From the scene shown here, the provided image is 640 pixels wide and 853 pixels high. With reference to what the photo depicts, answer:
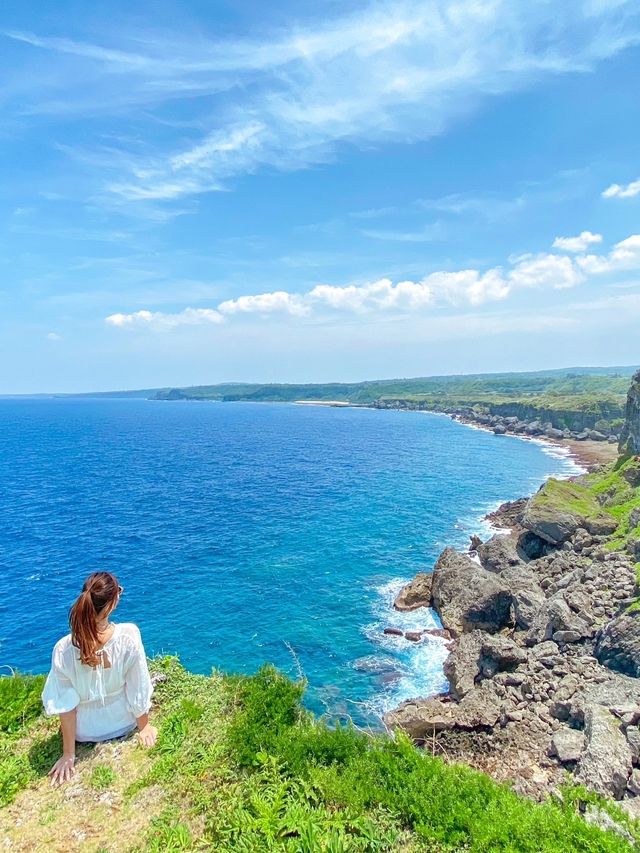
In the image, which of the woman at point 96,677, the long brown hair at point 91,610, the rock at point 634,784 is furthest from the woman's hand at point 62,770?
the rock at point 634,784

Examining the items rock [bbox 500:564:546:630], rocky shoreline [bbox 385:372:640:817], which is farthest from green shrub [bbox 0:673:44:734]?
rock [bbox 500:564:546:630]

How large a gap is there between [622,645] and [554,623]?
4.47m

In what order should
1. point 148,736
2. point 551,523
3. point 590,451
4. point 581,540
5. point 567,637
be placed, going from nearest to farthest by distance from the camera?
point 148,736 → point 567,637 → point 581,540 → point 551,523 → point 590,451

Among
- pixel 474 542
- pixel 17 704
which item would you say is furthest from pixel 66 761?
pixel 474 542

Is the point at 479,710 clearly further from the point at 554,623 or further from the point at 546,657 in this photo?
the point at 554,623

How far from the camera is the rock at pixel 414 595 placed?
1433 inches

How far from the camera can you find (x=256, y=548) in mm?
46625

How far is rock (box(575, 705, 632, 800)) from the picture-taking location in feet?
44.9

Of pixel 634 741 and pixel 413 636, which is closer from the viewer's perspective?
pixel 634 741

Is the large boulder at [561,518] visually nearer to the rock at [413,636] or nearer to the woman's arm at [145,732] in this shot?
the rock at [413,636]

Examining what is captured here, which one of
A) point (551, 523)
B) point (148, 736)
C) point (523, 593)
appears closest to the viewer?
point (148, 736)

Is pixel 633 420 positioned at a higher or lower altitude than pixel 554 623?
higher

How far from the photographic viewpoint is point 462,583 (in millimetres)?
33906

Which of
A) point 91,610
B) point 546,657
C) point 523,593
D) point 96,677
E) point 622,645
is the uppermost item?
point 91,610
